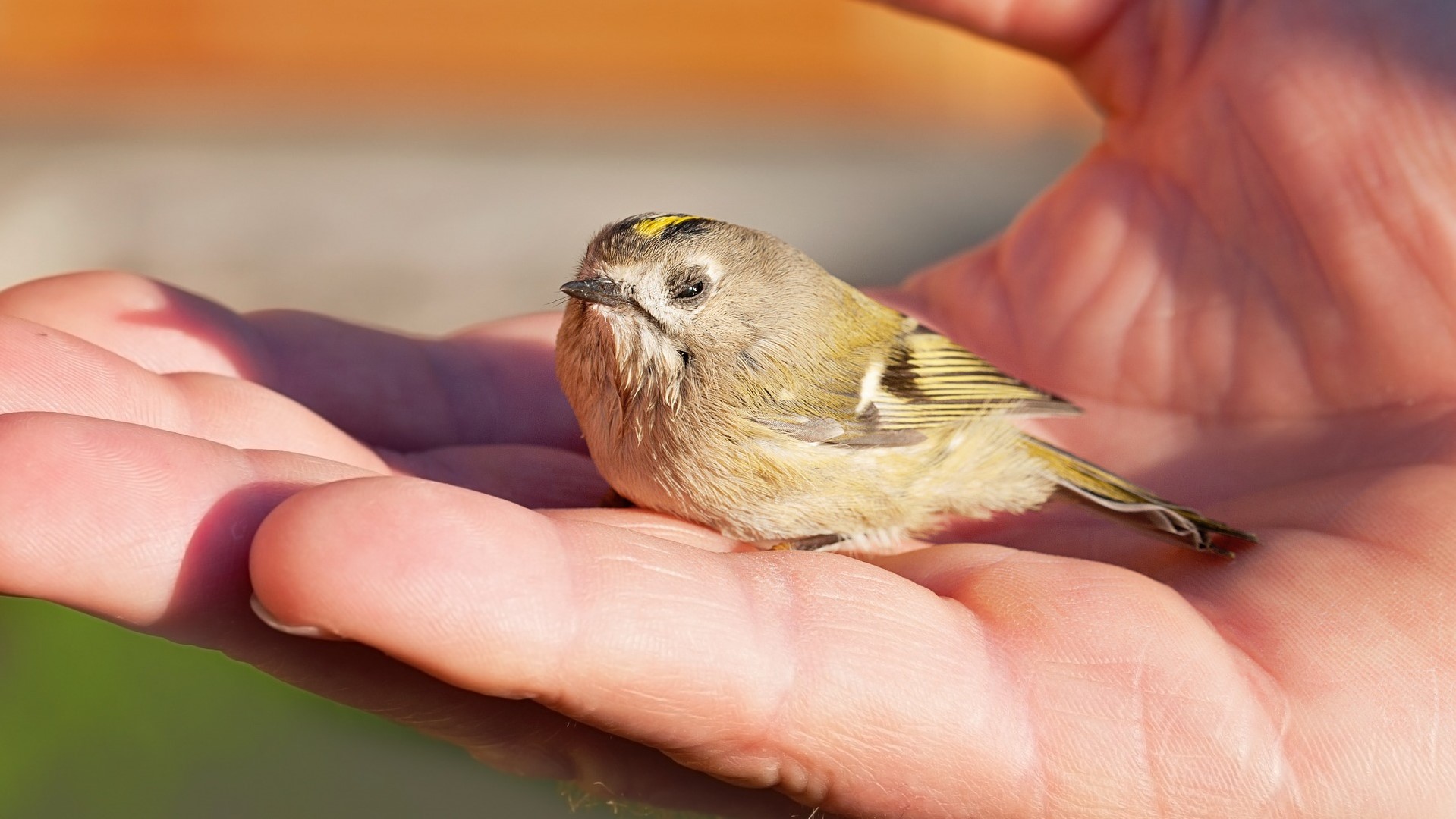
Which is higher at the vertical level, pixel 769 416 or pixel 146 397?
pixel 146 397

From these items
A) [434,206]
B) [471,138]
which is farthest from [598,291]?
[471,138]

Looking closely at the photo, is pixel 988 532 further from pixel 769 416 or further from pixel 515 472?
pixel 515 472

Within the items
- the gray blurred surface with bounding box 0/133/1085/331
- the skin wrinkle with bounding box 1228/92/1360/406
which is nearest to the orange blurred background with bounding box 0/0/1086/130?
the gray blurred surface with bounding box 0/133/1085/331

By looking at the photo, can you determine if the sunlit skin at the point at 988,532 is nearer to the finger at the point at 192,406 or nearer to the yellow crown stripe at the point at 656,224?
the finger at the point at 192,406

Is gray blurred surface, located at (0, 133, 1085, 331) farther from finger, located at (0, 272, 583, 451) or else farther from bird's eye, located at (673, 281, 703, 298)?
bird's eye, located at (673, 281, 703, 298)

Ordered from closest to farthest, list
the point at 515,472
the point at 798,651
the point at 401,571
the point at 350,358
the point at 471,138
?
the point at 401,571 < the point at 798,651 < the point at 515,472 < the point at 350,358 < the point at 471,138

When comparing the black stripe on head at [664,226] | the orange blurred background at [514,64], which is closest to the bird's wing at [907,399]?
the black stripe on head at [664,226]
